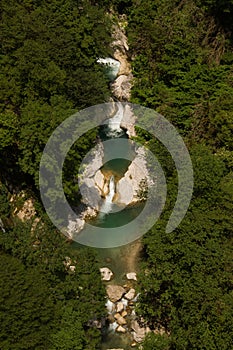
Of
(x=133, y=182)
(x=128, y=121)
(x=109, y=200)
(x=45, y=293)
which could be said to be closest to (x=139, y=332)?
(x=45, y=293)

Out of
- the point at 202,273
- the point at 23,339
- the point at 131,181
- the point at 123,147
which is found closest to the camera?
the point at 23,339

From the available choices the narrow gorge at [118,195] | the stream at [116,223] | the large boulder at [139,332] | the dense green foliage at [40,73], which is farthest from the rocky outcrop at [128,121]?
the large boulder at [139,332]

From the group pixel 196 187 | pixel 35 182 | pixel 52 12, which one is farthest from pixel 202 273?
pixel 52 12

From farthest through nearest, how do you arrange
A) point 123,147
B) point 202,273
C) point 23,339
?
point 123,147
point 202,273
point 23,339

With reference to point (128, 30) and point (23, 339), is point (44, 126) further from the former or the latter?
point (128, 30)

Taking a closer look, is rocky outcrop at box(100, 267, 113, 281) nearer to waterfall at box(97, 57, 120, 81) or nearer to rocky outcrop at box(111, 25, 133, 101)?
rocky outcrop at box(111, 25, 133, 101)

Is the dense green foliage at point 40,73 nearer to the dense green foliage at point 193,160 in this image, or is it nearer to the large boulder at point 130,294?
the dense green foliage at point 193,160
